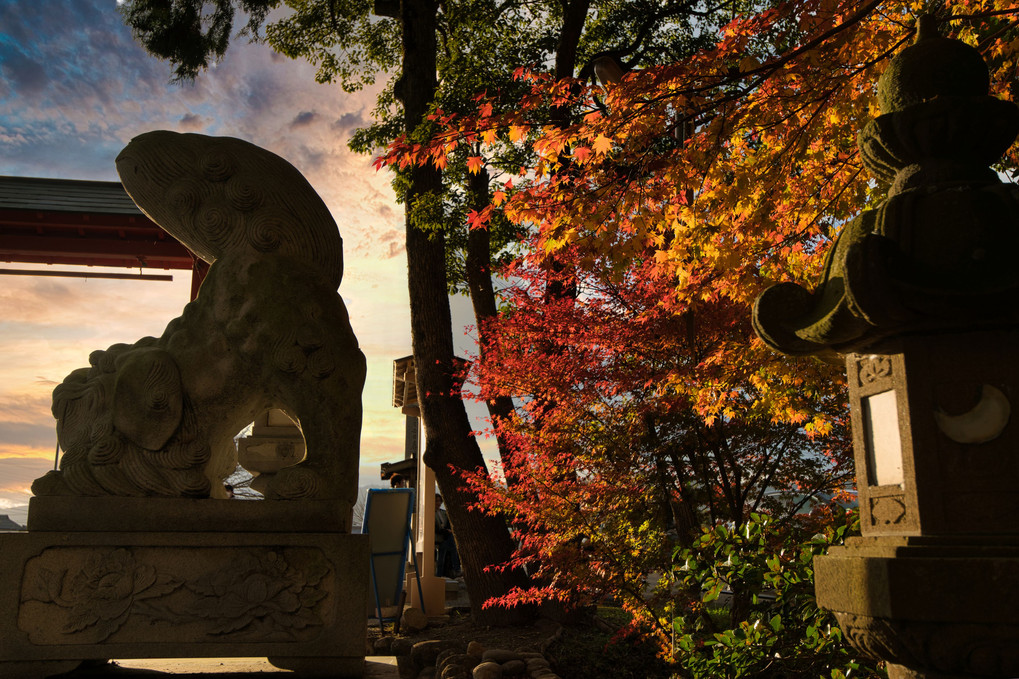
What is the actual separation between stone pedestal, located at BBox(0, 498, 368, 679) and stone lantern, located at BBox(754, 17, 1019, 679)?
6.86 feet

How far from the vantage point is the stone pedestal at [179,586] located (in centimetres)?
296

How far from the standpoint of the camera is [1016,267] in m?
2.40

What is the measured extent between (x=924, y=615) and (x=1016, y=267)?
4.02 feet

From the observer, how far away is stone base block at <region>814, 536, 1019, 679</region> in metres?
2.25

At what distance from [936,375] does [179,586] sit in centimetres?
318

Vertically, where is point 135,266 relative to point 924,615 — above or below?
above

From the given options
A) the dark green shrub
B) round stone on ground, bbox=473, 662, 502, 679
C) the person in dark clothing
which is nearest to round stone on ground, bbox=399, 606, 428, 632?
round stone on ground, bbox=473, 662, 502, 679

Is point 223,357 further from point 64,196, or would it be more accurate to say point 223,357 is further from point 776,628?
point 64,196

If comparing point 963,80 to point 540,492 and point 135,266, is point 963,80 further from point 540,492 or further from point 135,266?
point 135,266

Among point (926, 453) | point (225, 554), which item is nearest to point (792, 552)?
point (926, 453)

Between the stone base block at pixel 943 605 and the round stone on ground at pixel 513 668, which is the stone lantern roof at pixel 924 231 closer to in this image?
the stone base block at pixel 943 605

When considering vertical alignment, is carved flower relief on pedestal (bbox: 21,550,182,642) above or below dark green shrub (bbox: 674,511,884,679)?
above

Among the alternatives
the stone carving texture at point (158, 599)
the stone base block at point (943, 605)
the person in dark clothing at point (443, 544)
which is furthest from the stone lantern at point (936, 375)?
the person in dark clothing at point (443, 544)

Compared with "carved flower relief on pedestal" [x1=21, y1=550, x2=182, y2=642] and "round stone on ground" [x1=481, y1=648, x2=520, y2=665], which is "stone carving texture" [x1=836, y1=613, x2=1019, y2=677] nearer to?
"carved flower relief on pedestal" [x1=21, y1=550, x2=182, y2=642]
